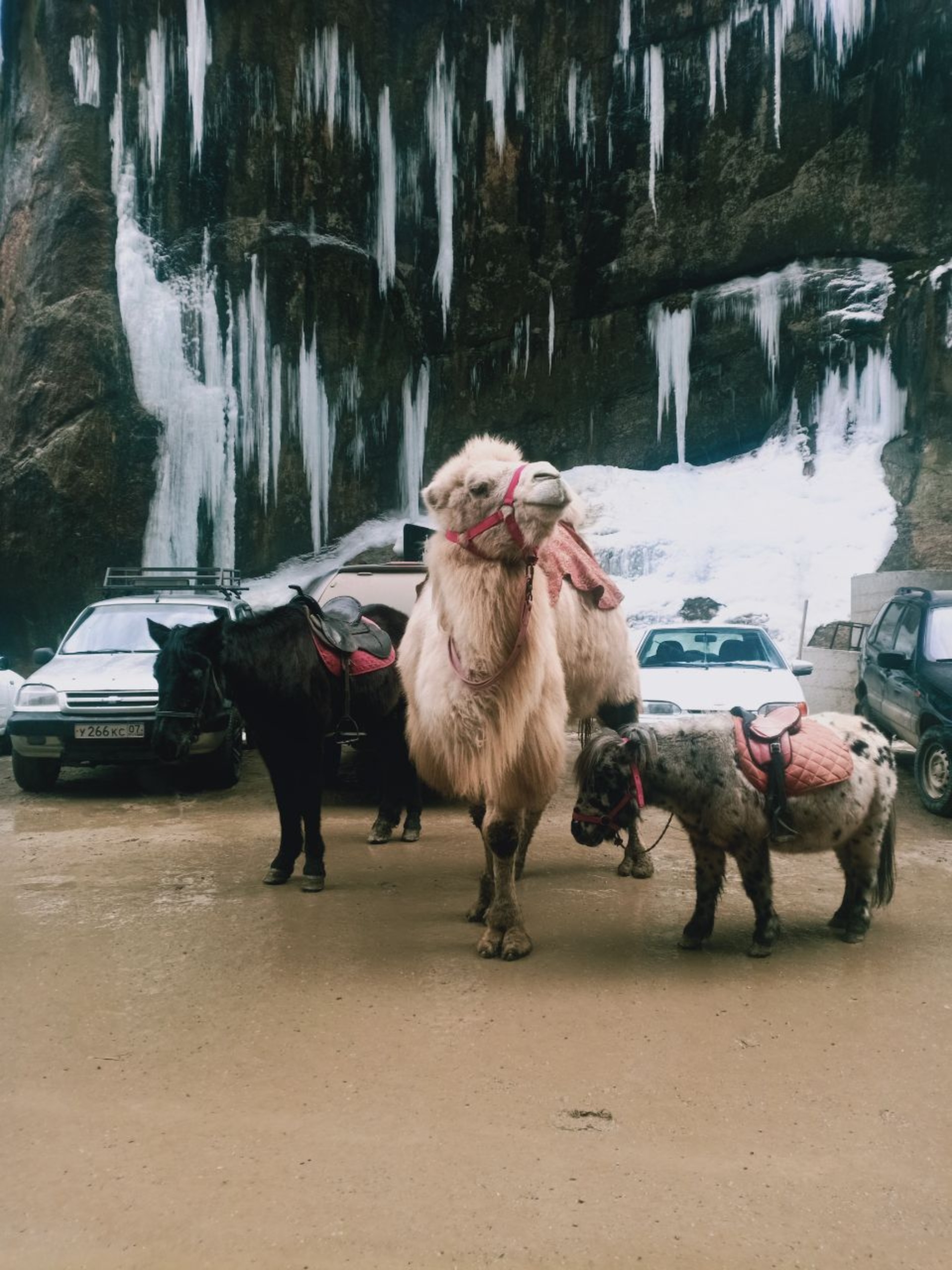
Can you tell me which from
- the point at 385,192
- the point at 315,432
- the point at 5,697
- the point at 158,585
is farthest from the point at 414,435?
the point at 5,697

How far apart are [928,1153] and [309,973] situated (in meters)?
2.46

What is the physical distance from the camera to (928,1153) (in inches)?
109

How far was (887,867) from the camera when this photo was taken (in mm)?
4781

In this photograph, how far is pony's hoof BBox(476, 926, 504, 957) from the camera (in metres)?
4.46

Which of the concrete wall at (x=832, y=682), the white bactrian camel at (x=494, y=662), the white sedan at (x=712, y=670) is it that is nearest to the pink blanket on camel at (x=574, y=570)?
the white bactrian camel at (x=494, y=662)

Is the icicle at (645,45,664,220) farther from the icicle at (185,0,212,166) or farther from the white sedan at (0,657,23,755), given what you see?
the white sedan at (0,657,23,755)

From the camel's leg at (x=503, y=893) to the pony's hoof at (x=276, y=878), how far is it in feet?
5.39

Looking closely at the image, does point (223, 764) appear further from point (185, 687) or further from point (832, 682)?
point (832, 682)

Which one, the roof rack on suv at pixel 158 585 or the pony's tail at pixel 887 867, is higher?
the roof rack on suv at pixel 158 585

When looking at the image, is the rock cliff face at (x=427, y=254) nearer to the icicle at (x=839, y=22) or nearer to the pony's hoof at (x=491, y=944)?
the icicle at (x=839, y=22)

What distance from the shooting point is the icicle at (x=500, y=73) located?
2566cm

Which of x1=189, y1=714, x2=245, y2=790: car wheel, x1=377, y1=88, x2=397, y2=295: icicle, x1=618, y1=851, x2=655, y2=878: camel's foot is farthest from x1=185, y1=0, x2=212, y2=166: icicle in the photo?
x1=618, y1=851, x2=655, y2=878: camel's foot

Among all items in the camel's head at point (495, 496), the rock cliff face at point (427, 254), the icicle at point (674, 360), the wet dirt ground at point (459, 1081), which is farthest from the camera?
the icicle at point (674, 360)

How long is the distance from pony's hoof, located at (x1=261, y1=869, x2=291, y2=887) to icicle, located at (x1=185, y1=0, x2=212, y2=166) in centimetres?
2164
